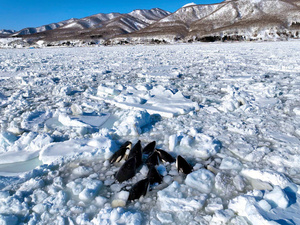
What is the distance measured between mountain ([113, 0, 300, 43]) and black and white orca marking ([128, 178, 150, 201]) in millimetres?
59040

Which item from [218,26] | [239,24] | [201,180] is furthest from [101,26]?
[201,180]

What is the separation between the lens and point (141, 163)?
1.91 m

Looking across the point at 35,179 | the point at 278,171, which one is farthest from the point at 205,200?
the point at 35,179

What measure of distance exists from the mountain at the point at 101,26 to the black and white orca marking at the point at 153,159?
2918 inches

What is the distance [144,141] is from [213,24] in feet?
253

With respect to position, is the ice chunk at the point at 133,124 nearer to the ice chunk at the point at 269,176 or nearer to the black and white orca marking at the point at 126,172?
the black and white orca marking at the point at 126,172

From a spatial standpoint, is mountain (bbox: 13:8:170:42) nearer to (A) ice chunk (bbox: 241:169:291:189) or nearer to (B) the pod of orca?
(B) the pod of orca

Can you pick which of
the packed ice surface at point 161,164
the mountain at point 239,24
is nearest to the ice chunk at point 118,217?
the packed ice surface at point 161,164

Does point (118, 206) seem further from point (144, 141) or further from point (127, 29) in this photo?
point (127, 29)

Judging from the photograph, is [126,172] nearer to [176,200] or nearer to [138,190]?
[138,190]

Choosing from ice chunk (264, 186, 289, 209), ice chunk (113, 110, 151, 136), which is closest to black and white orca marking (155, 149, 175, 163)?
ice chunk (113, 110, 151, 136)

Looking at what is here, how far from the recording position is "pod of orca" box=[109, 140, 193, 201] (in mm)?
1532

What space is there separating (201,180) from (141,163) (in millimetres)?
578

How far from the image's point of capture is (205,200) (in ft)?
4.78
